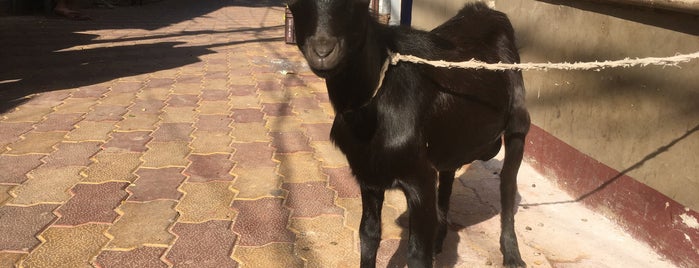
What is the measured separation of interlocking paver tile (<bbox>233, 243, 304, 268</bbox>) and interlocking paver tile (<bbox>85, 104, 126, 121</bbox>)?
3.59 metres

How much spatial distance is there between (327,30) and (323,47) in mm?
81

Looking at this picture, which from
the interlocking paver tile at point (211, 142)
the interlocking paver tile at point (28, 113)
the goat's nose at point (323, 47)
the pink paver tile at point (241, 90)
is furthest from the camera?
the pink paver tile at point (241, 90)

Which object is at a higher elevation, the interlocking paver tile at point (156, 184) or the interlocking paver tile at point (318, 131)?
the interlocking paver tile at point (318, 131)

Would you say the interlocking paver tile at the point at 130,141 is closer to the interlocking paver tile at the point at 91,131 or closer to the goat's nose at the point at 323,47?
the interlocking paver tile at the point at 91,131

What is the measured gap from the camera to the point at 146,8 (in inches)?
809

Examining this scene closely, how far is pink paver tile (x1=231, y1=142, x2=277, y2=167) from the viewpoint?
507 centimetres

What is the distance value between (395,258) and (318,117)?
332 cm

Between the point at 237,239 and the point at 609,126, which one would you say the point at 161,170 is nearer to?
the point at 237,239

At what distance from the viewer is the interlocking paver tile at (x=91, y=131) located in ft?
18.4

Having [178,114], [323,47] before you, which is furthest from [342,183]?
[178,114]

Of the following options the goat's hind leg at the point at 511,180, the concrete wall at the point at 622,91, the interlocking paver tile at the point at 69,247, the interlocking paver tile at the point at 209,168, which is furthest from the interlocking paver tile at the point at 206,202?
the concrete wall at the point at 622,91

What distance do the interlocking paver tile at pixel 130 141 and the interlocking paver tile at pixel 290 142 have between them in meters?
1.30

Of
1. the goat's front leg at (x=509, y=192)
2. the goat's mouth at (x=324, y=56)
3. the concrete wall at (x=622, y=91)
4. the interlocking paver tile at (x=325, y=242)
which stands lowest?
the interlocking paver tile at (x=325, y=242)

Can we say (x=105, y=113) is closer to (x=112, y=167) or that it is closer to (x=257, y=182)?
(x=112, y=167)
